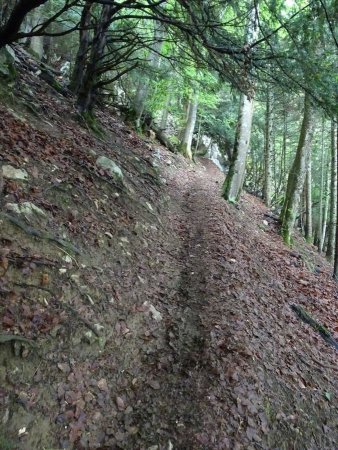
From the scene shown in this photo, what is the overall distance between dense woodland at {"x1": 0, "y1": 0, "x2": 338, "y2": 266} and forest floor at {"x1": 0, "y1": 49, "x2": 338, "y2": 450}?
2170mm

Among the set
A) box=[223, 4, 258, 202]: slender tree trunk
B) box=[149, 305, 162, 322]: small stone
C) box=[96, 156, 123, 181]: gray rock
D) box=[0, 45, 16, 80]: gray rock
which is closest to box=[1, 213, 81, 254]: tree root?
box=[149, 305, 162, 322]: small stone

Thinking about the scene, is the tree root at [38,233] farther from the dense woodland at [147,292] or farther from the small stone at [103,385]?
the small stone at [103,385]

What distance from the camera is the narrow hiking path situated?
360 cm

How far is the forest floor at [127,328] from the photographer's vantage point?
3303 mm

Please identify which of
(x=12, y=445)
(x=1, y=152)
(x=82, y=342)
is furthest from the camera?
(x=1, y=152)

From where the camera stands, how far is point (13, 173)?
469 centimetres

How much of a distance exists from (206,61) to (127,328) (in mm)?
3752

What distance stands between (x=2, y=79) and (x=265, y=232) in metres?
8.82

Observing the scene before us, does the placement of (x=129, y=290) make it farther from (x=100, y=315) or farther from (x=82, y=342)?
(x=82, y=342)

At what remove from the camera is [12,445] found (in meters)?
2.74

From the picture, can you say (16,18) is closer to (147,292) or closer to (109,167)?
(109,167)

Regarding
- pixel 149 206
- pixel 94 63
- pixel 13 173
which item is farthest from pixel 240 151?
pixel 13 173

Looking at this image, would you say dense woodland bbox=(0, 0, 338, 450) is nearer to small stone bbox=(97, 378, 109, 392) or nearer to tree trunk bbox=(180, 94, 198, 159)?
small stone bbox=(97, 378, 109, 392)

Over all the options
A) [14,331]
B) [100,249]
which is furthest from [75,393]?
[100,249]
